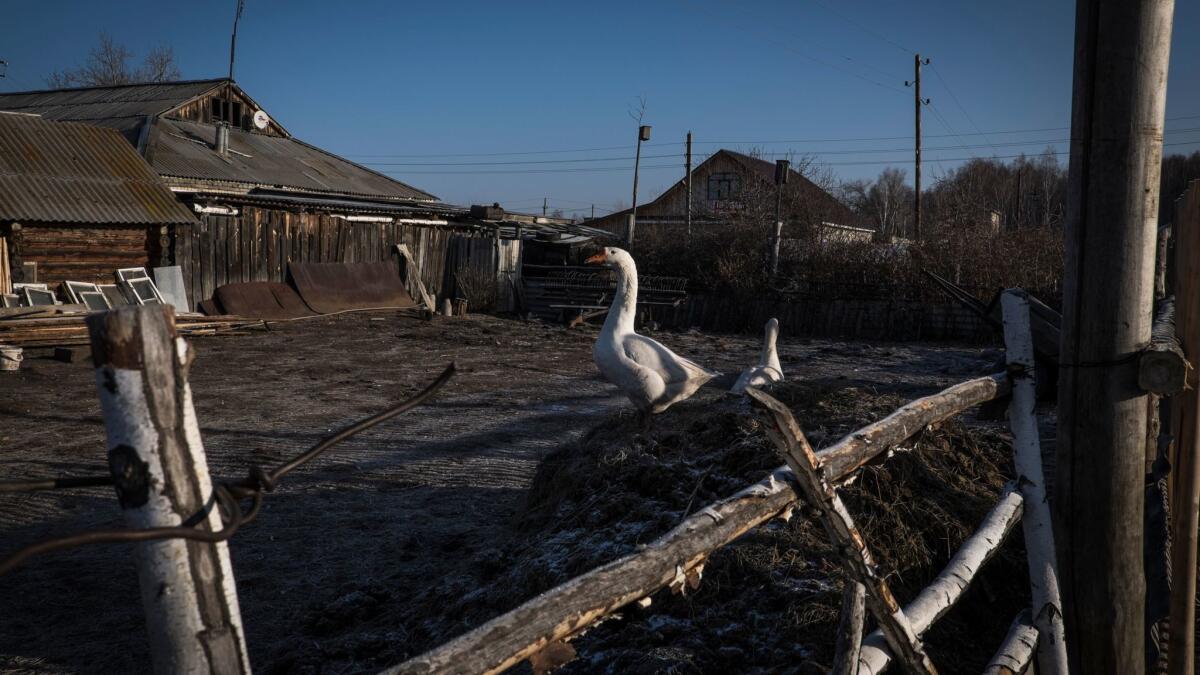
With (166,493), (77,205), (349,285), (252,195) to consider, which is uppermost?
(252,195)

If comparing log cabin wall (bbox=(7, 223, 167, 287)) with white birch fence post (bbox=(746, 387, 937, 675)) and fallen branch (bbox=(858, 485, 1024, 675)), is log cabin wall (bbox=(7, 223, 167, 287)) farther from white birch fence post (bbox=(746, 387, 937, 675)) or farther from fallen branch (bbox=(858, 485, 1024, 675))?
white birch fence post (bbox=(746, 387, 937, 675))

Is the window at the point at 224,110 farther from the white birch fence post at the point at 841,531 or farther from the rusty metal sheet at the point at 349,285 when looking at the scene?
the white birch fence post at the point at 841,531

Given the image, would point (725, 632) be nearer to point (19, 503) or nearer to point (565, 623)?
point (565, 623)

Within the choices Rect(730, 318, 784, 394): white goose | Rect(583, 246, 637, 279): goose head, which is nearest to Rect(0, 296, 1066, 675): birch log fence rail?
Rect(730, 318, 784, 394): white goose

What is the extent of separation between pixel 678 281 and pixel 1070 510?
19.5 metres

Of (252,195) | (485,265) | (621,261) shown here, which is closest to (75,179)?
(252,195)

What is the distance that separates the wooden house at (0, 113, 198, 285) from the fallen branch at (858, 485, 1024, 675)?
54.4 ft

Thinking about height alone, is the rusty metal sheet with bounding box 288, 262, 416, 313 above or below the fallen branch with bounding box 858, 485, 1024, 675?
above

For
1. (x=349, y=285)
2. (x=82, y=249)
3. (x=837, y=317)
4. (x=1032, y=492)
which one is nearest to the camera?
(x=1032, y=492)

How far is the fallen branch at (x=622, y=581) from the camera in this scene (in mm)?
1387

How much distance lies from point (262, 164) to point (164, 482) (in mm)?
23995

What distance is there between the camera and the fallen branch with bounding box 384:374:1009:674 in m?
1.39

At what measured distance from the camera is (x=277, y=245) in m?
19.2

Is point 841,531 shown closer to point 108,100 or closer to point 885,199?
point 108,100
